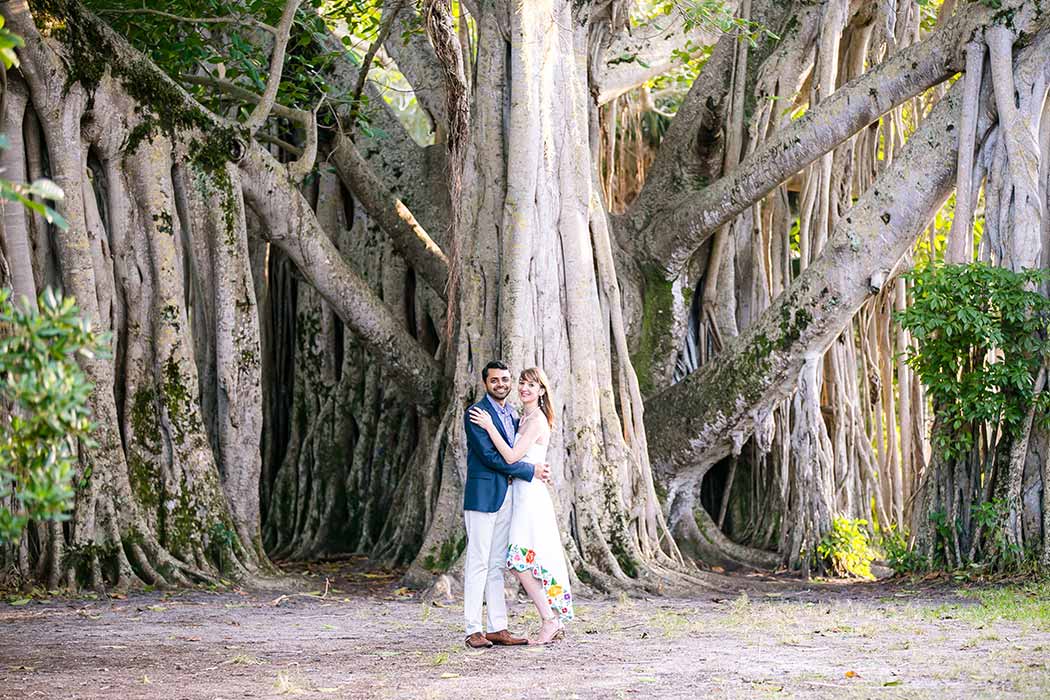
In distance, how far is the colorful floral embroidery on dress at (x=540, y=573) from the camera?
5125mm

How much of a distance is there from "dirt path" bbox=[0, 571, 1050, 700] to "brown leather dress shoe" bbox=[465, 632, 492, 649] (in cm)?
6

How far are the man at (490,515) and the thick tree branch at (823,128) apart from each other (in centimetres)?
359

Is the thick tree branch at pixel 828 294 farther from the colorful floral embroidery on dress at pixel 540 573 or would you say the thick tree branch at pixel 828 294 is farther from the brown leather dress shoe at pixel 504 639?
the brown leather dress shoe at pixel 504 639

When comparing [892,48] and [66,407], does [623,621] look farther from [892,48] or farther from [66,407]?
[892,48]

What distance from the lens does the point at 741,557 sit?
9.07 metres

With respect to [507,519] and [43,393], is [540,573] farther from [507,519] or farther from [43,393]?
[43,393]

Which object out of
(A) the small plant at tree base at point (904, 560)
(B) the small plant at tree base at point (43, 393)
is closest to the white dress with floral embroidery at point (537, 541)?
(B) the small plant at tree base at point (43, 393)

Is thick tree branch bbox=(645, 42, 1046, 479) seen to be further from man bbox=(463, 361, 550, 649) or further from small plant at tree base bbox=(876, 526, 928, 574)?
man bbox=(463, 361, 550, 649)

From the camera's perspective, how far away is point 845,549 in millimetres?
8617

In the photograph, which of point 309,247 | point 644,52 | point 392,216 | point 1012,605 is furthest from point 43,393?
point 644,52

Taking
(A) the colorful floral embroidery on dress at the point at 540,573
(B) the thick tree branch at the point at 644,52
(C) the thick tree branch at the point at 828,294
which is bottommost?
(A) the colorful floral embroidery on dress at the point at 540,573

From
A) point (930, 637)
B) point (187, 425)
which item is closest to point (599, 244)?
point (187, 425)

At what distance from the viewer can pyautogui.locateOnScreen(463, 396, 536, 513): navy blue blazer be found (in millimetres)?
5160

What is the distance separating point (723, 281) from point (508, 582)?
3269 millimetres
